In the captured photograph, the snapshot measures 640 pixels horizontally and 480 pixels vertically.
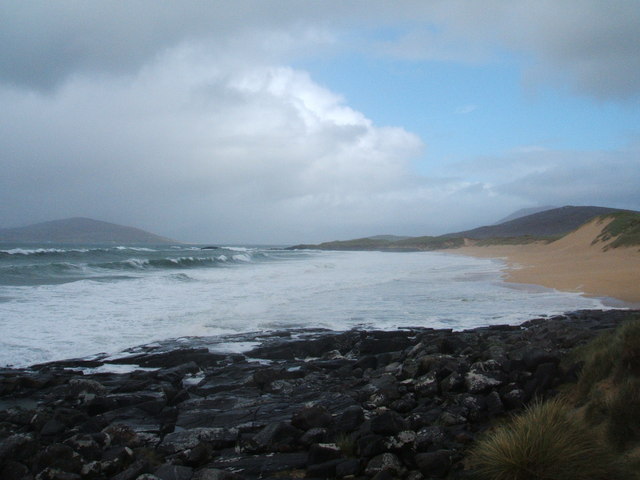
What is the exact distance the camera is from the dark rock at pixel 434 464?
425 centimetres

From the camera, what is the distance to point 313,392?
7.10 m

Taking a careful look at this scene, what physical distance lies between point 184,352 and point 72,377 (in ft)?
7.08

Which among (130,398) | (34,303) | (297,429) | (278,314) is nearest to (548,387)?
(297,429)

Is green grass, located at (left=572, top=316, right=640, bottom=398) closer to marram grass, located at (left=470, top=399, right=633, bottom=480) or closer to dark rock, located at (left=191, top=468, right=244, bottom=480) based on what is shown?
marram grass, located at (left=470, top=399, right=633, bottom=480)

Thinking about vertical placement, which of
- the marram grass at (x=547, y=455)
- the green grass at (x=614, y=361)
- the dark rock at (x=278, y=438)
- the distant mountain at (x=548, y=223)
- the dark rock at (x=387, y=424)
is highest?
the distant mountain at (x=548, y=223)

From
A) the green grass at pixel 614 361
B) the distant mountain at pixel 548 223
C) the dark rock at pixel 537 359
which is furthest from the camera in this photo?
the distant mountain at pixel 548 223

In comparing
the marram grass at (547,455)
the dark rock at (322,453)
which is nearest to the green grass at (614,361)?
the marram grass at (547,455)

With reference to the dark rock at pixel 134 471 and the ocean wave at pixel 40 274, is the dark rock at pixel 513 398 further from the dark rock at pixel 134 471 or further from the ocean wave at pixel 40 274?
the ocean wave at pixel 40 274

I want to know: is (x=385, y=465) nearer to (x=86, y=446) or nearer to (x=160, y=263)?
(x=86, y=446)

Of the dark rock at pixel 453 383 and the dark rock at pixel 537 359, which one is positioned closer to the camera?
the dark rock at pixel 453 383

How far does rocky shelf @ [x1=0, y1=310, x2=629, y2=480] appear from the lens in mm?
4680

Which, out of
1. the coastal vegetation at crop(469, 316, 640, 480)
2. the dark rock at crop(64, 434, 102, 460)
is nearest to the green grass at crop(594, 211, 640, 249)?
the coastal vegetation at crop(469, 316, 640, 480)

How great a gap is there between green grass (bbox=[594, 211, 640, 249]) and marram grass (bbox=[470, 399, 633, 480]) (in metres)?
29.5

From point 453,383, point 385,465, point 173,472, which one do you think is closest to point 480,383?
point 453,383
